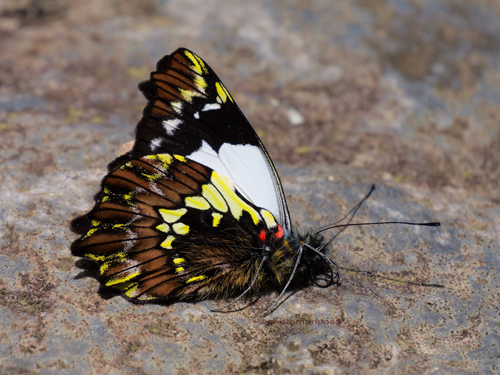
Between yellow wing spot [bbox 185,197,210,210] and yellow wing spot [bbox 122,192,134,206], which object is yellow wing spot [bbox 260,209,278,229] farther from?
yellow wing spot [bbox 122,192,134,206]

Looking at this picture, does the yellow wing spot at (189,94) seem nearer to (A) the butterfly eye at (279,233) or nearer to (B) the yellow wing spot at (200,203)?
(B) the yellow wing spot at (200,203)

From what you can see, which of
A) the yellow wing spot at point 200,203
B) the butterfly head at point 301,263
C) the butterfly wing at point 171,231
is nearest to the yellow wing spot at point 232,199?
the butterfly wing at point 171,231

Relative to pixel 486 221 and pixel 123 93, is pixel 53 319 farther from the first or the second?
pixel 486 221

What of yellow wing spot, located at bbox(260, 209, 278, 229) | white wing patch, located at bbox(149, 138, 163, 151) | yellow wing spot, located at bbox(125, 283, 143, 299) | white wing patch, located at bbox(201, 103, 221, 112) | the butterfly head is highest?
white wing patch, located at bbox(201, 103, 221, 112)

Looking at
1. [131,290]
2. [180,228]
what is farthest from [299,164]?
[131,290]

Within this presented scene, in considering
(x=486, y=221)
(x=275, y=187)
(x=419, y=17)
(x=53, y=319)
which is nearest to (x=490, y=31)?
(x=419, y=17)

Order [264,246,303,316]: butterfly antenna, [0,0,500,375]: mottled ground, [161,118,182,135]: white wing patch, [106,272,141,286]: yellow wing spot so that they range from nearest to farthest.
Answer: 1. [0,0,500,375]: mottled ground
2. [106,272,141,286]: yellow wing spot
3. [264,246,303,316]: butterfly antenna
4. [161,118,182,135]: white wing patch

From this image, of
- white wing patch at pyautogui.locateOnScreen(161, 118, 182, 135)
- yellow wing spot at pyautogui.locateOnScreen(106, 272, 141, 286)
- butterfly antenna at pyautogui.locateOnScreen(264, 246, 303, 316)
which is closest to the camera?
yellow wing spot at pyautogui.locateOnScreen(106, 272, 141, 286)

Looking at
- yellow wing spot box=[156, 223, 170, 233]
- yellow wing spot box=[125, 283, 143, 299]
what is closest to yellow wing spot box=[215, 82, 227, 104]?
yellow wing spot box=[156, 223, 170, 233]
